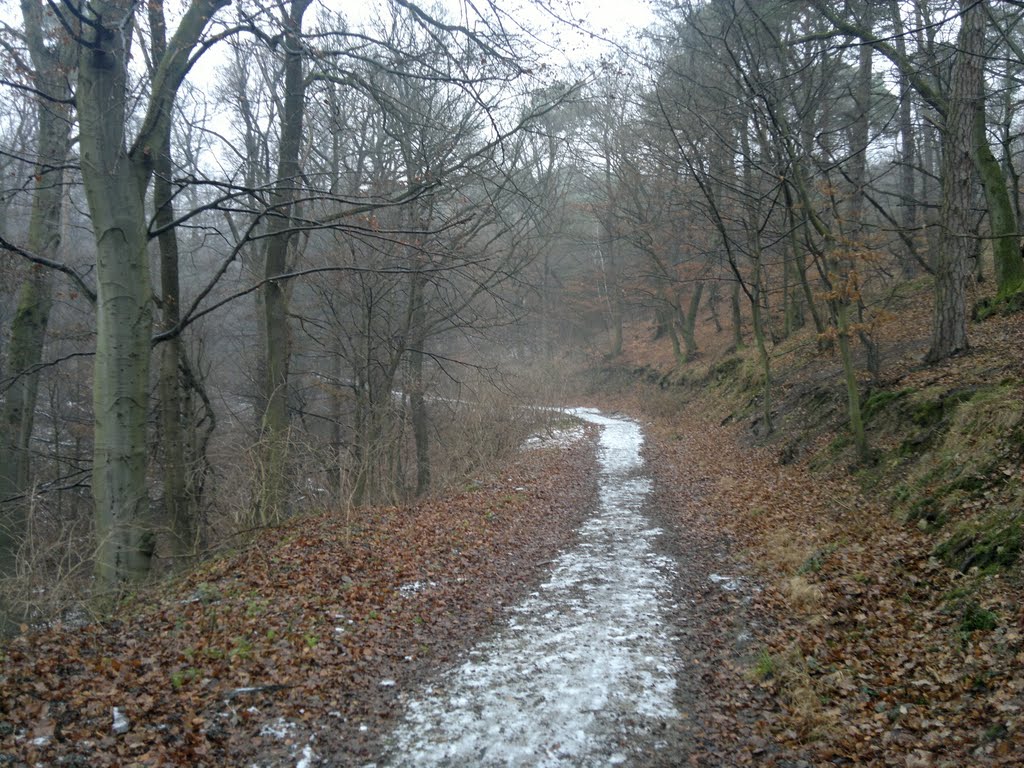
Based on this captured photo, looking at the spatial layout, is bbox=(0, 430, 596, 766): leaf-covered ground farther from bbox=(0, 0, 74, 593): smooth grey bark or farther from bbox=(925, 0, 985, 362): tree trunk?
bbox=(925, 0, 985, 362): tree trunk

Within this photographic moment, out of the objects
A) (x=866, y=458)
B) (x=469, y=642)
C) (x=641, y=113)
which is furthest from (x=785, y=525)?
(x=641, y=113)

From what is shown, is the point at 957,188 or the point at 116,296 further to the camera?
the point at 957,188

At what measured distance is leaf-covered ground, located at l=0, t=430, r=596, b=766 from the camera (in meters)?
4.40

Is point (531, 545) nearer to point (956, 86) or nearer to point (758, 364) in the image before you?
point (956, 86)

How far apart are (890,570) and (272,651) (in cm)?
574

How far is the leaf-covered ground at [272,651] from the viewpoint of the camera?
173 inches

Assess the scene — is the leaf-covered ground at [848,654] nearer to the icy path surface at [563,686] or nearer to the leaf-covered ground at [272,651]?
the icy path surface at [563,686]

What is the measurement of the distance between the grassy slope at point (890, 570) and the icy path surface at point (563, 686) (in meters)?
0.61

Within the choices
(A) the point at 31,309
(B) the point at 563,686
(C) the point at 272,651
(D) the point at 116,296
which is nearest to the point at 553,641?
(B) the point at 563,686

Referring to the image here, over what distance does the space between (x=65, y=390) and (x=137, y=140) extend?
16.3 meters

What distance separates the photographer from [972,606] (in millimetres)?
5574

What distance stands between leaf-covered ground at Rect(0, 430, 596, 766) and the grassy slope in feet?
8.35

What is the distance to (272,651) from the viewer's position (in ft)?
19.0

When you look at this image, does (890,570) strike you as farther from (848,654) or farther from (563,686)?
(563,686)
